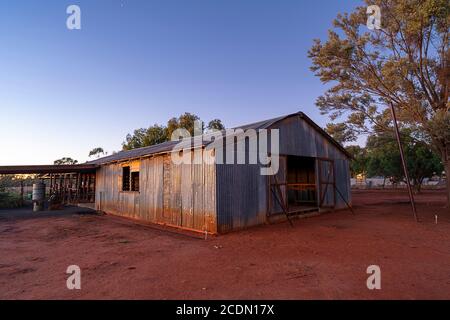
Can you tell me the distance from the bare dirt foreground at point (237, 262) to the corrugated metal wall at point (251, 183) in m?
0.67

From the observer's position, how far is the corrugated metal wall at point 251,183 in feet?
33.8

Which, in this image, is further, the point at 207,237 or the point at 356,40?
the point at 356,40

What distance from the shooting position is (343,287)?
197 inches

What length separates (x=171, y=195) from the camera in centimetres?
1233

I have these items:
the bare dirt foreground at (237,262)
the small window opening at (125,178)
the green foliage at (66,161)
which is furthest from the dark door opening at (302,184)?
the green foliage at (66,161)

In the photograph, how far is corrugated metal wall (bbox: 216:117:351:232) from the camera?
10305mm

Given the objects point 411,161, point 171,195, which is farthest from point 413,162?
point 171,195

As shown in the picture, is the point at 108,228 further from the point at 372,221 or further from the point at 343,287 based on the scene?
the point at 372,221

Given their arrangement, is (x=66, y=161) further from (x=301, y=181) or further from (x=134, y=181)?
(x=301, y=181)

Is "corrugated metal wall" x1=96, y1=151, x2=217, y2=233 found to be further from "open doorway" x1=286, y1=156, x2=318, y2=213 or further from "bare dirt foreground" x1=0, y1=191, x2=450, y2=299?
"open doorway" x1=286, y1=156, x2=318, y2=213

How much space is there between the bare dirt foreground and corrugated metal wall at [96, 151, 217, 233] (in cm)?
110

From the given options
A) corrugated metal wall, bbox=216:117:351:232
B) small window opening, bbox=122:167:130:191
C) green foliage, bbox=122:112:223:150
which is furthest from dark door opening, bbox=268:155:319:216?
green foliage, bbox=122:112:223:150
